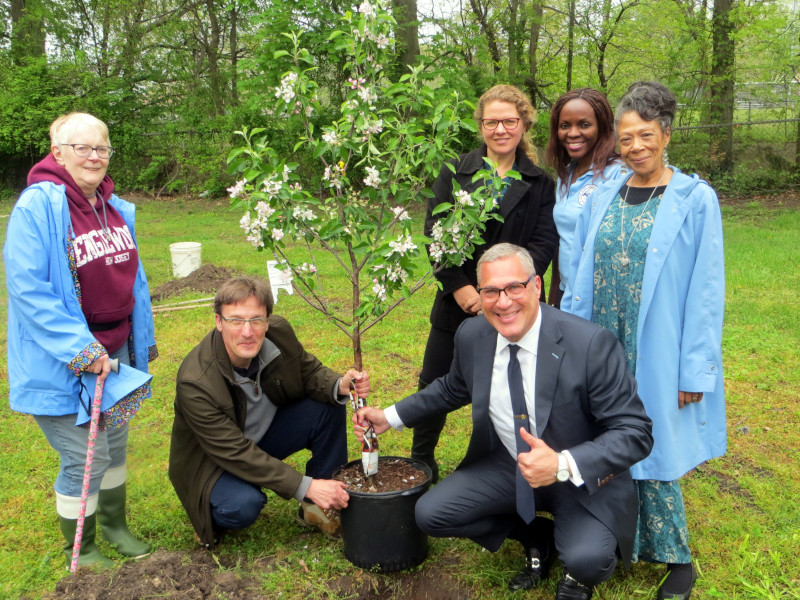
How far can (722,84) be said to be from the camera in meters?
13.5

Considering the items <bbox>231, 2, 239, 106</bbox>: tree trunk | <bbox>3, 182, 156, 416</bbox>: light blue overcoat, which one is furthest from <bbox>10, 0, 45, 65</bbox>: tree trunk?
<bbox>3, 182, 156, 416</bbox>: light blue overcoat

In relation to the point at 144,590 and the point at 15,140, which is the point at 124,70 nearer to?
the point at 15,140

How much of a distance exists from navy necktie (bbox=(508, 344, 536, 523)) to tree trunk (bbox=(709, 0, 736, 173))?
40.8 ft

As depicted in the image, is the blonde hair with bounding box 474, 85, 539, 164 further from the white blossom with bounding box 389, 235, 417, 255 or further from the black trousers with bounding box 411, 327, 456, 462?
the black trousers with bounding box 411, 327, 456, 462

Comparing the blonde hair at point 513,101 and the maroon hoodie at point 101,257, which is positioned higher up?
the blonde hair at point 513,101

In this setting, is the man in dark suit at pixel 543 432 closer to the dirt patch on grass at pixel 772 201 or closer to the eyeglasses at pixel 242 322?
the eyeglasses at pixel 242 322

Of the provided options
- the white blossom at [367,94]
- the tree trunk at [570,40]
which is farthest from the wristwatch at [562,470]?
the tree trunk at [570,40]

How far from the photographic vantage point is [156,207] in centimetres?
1544

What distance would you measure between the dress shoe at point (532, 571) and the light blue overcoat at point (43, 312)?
1940 mm

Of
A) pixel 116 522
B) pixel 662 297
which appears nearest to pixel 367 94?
pixel 662 297

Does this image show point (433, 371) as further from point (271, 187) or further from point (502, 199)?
point (271, 187)

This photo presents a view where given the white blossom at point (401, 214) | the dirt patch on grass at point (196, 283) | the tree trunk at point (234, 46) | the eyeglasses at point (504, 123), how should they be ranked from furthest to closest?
the tree trunk at point (234, 46) < the dirt patch on grass at point (196, 283) < the eyeglasses at point (504, 123) < the white blossom at point (401, 214)

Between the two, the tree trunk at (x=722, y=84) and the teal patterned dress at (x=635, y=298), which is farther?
the tree trunk at (x=722, y=84)

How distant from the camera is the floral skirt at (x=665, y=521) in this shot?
2.73m
